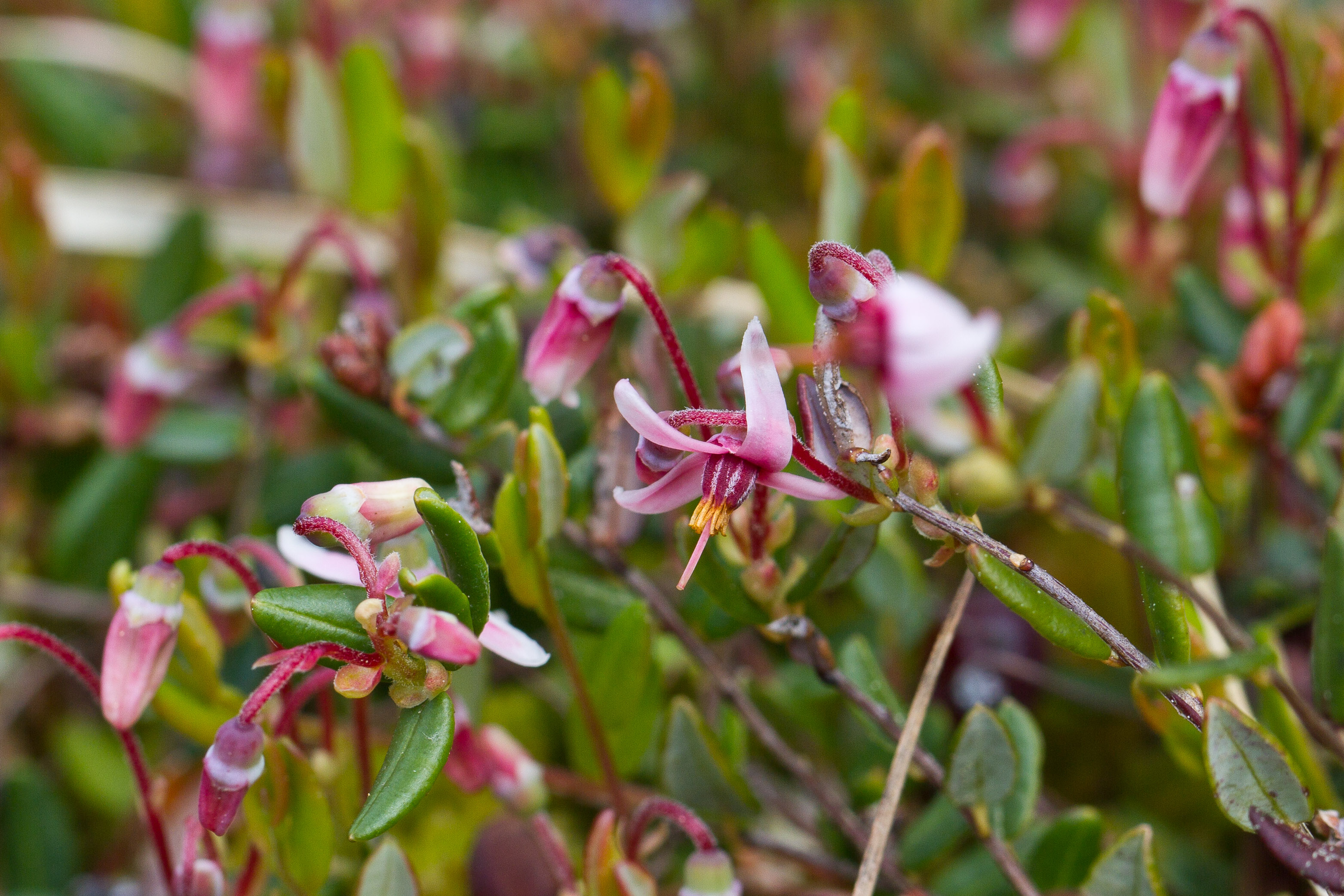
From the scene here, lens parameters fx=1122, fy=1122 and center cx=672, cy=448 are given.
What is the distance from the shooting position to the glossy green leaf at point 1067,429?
2.87 ft

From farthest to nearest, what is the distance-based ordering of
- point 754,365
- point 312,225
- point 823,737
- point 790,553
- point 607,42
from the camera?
point 607,42 → point 312,225 → point 823,737 → point 790,553 → point 754,365

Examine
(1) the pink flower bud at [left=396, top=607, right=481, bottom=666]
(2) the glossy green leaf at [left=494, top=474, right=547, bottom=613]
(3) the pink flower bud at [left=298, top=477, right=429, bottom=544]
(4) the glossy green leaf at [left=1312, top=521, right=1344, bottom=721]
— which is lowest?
(2) the glossy green leaf at [left=494, top=474, right=547, bottom=613]

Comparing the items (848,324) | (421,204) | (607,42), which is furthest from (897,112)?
(848,324)

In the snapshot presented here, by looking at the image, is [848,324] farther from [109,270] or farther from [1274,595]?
[109,270]

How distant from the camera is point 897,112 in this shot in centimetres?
166

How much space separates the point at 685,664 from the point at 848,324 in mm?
565

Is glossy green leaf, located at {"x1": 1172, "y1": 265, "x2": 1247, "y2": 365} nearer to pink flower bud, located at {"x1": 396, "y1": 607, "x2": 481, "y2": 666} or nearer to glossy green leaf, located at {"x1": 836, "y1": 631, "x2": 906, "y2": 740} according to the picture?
glossy green leaf, located at {"x1": 836, "y1": 631, "x2": 906, "y2": 740}

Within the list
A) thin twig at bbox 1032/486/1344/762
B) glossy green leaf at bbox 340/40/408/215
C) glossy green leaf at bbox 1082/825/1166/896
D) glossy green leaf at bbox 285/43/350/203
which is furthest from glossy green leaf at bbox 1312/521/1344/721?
glossy green leaf at bbox 285/43/350/203

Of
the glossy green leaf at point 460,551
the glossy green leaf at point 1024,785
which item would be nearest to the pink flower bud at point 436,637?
the glossy green leaf at point 460,551

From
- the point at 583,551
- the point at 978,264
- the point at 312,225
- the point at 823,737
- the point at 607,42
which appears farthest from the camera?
the point at 607,42

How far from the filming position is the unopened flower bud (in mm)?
725

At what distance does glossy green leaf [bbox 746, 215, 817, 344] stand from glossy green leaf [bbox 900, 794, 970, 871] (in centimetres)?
42

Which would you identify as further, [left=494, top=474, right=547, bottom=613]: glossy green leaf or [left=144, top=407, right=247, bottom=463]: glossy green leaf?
[left=144, top=407, right=247, bottom=463]: glossy green leaf

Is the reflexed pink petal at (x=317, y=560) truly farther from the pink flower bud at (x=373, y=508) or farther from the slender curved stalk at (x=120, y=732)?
the slender curved stalk at (x=120, y=732)
